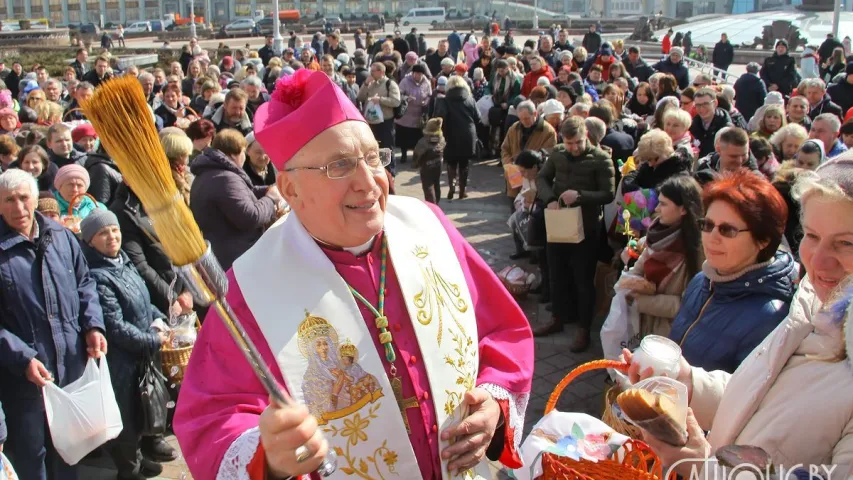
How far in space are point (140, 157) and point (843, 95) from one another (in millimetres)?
10828

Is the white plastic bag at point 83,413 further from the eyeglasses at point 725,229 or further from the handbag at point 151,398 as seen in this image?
the eyeglasses at point 725,229

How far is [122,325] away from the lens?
14.9ft

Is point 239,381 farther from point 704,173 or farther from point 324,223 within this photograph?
point 704,173

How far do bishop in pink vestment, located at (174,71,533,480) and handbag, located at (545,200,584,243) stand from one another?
3.79 meters

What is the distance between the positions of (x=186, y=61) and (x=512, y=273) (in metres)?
12.1

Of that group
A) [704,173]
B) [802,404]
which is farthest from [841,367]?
[704,173]

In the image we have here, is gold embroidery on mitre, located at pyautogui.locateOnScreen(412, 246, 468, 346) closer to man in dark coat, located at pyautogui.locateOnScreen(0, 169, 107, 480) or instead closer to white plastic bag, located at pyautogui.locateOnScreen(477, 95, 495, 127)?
Result: man in dark coat, located at pyautogui.locateOnScreen(0, 169, 107, 480)

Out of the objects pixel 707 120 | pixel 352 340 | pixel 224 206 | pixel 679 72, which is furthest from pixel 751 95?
pixel 352 340

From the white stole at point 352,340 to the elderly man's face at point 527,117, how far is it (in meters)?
6.58

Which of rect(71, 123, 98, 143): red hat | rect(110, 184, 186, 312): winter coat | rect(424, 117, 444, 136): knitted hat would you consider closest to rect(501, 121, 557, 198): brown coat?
rect(424, 117, 444, 136): knitted hat

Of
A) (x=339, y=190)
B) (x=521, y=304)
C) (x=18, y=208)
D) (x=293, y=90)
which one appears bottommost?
(x=521, y=304)

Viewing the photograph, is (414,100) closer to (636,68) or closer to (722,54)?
(636,68)

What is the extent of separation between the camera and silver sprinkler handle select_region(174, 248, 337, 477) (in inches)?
67.1

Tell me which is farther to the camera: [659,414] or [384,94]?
[384,94]
